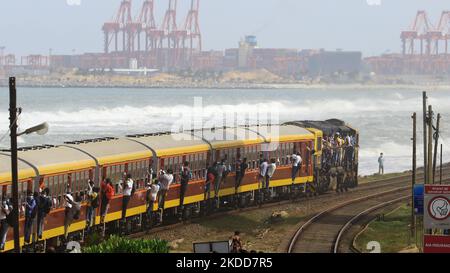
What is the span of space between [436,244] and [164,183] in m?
13.0

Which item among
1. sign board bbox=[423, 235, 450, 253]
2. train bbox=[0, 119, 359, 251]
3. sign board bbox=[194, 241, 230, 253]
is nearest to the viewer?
sign board bbox=[194, 241, 230, 253]

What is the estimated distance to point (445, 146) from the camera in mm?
105938

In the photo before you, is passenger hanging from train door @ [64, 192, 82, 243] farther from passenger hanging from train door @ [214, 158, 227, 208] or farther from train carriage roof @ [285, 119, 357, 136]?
train carriage roof @ [285, 119, 357, 136]

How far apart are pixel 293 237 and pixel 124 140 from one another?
6750 mm

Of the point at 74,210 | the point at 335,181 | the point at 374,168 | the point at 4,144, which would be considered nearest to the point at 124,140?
the point at 74,210

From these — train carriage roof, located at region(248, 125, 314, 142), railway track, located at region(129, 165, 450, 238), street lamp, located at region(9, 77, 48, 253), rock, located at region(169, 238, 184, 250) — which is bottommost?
railway track, located at region(129, 165, 450, 238)

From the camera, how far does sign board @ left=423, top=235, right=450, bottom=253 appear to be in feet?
75.8

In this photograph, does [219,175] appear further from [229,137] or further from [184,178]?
[184,178]

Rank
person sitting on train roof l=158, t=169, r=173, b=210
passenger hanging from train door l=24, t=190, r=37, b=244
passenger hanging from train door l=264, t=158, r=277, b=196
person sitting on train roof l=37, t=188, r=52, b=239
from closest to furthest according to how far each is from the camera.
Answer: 1. passenger hanging from train door l=24, t=190, r=37, b=244
2. person sitting on train roof l=37, t=188, r=52, b=239
3. person sitting on train roof l=158, t=169, r=173, b=210
4. passenger hanging from train door l=264, t=158, r=277, b=196

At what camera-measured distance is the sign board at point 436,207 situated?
925 inches

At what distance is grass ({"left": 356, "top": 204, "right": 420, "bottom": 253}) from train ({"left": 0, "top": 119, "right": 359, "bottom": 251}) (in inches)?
215

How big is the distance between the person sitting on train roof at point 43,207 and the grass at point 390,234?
411 inches

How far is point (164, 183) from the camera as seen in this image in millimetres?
34125

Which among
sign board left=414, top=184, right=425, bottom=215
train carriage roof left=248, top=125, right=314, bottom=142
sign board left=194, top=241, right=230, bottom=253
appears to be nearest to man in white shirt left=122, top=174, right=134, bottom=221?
sign board left=414, top=184, right=425, bottom=215
